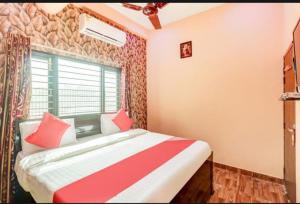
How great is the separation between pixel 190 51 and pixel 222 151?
2.03 m

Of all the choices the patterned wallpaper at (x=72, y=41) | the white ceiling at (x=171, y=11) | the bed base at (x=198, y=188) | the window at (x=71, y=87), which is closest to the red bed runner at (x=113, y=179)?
the bed base at (x=198, y=188)

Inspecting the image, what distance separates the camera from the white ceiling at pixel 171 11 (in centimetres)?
285

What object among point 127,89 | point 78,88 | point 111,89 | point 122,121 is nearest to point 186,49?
point 127,89

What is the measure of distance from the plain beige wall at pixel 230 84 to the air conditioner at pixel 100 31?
1.10m

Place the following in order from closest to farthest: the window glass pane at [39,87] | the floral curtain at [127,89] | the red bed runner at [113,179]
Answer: the red bed runner at [113,179] < the window glass pane at [39,87] < the floral curtain at [127,89]

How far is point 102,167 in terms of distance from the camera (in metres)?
1.41

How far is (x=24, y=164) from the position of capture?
1.49 meters

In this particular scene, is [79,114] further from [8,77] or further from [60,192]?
[60,192]

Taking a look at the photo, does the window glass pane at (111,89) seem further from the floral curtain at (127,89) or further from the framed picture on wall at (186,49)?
the framed picture on wall at (186,49)

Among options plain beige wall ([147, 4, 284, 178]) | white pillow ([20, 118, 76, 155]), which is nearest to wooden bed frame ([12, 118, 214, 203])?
white pillow ([20, 118, 76, 155])

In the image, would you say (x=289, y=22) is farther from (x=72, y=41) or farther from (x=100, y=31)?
(x=72, y=41)

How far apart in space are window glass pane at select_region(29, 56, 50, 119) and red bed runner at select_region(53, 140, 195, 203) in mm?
1504

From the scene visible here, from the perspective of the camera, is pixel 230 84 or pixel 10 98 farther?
pixel 230 84

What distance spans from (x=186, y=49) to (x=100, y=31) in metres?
1.73
